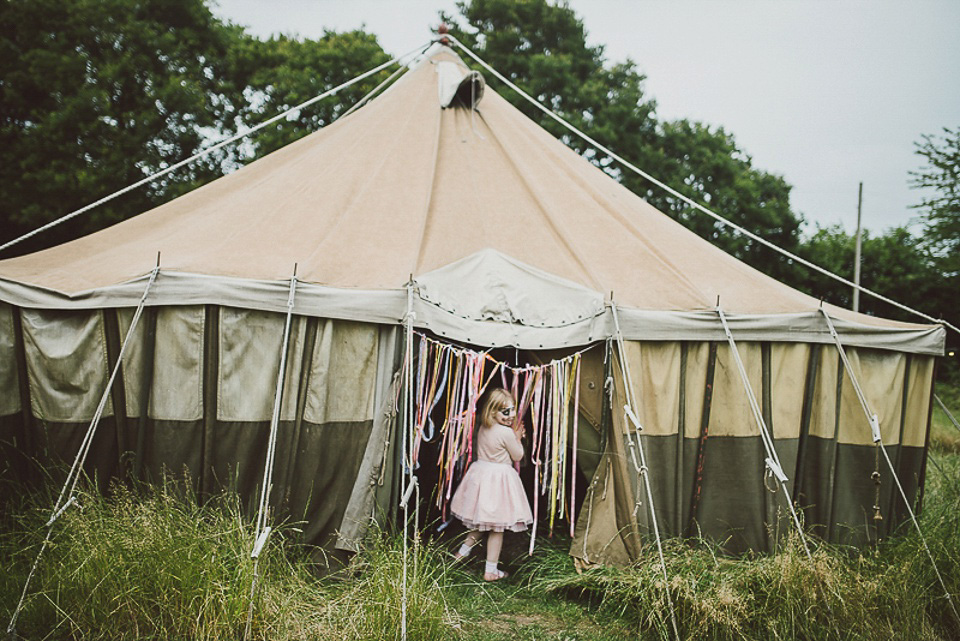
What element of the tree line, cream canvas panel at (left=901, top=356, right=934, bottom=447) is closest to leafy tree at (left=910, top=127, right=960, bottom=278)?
the tree line

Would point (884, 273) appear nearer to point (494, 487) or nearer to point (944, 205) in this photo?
point (944, 205)

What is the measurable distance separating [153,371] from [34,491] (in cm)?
92

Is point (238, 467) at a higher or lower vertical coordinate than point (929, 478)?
higher

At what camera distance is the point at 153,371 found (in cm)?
357

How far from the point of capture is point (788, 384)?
4.12m

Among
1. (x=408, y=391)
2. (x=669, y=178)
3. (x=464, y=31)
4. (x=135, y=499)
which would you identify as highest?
(x=464, y=31)

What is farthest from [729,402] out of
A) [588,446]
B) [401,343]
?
[401,343]

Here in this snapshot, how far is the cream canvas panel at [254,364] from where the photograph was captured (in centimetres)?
358

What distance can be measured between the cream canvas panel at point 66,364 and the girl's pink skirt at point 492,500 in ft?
6.67

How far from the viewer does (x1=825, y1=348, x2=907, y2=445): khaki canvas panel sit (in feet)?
13.7

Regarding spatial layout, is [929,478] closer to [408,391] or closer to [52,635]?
[408,391]

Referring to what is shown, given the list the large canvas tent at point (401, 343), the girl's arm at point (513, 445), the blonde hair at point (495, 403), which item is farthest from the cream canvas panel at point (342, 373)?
the girl's arm at point (513, 445)

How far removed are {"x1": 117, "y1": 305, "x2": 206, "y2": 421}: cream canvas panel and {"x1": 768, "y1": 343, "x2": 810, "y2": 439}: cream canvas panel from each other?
335 centimetres

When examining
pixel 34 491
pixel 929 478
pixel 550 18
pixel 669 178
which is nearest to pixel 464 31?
pixel 550 18
